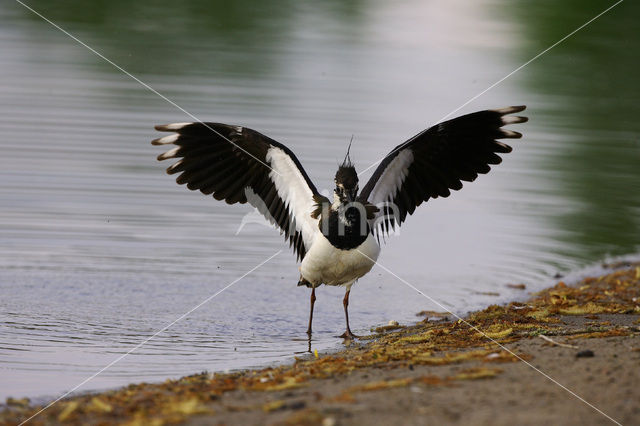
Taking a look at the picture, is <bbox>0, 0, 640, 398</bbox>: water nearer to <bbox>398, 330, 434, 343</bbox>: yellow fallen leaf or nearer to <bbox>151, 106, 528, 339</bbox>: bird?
<bbox>151, 106, 528, 339</bbox>: bird

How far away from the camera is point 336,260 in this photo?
7160 millimetres

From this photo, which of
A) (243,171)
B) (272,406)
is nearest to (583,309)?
(243,171)

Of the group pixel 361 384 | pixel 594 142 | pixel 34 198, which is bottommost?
pixel 361 384

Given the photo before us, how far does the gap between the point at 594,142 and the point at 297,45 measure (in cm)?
735

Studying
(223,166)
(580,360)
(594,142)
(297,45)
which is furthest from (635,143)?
(580,360)

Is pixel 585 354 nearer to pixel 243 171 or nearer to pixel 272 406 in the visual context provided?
pixel 272 406

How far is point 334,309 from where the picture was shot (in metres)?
8.20

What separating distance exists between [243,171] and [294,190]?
45 centimetres

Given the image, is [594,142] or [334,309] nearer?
[334,309]

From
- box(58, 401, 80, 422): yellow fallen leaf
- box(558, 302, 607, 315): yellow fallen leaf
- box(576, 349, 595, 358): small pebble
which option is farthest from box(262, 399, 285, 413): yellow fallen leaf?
box(558, 302, 607, 315): yellow fallen leaf

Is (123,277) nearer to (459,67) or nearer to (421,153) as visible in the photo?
(421,153)

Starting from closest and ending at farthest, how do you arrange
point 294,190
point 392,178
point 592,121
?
1. point 294,190
2. point 392,178
3. point 592,121

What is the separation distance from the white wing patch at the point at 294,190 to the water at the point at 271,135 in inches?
31.2

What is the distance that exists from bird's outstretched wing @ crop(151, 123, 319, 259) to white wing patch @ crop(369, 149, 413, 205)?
57 cm
